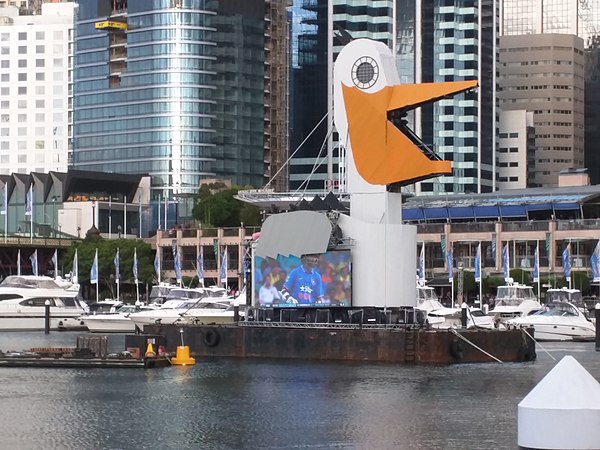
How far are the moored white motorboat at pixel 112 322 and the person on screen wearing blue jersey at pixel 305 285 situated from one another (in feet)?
141

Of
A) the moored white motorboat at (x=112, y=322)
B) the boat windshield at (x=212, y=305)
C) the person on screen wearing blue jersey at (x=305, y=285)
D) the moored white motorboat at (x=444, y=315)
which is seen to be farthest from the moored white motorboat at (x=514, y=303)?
the person on screen wearing blue jersey at (x=305, y=285)

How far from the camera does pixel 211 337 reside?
9619 centimetres

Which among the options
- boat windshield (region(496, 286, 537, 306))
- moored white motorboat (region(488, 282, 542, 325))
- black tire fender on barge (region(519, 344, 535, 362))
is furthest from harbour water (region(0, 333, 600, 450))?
boat windshield (region(496, 286, 537, 306))

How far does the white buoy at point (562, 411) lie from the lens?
122ft

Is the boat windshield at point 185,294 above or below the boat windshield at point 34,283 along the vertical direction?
below

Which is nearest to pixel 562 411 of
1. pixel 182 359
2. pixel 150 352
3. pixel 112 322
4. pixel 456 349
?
pixel 456 349

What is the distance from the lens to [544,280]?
189 metres

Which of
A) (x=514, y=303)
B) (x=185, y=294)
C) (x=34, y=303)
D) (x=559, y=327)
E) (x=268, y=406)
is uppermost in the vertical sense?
(x=185, y=294)

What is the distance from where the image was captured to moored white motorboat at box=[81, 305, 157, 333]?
136 m

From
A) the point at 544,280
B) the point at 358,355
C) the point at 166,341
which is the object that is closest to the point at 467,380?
the point at 358,355

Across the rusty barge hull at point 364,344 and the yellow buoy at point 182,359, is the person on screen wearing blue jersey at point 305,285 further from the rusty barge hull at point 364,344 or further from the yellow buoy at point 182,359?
Result: the yellow buoy at point 182,359

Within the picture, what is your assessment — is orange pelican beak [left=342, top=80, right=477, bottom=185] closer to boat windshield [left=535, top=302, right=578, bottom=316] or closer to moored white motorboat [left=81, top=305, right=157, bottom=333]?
boat windshield [left=535, top=302, right=578, bottom=316]

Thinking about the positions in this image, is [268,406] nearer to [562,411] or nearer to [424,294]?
[562,411]

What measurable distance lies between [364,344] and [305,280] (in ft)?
18.7
